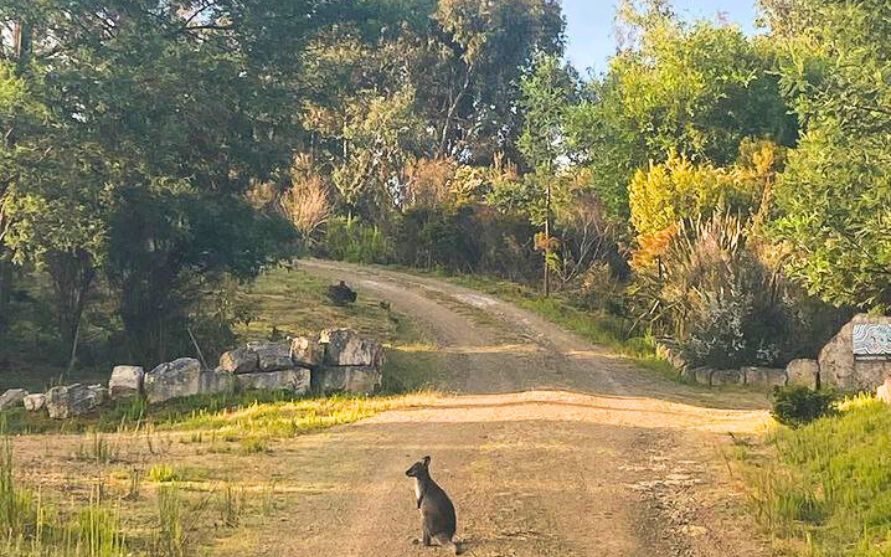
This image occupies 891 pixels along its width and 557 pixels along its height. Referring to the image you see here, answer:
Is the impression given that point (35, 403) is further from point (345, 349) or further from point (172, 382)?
point (345, 349)

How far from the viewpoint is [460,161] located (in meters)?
52.3

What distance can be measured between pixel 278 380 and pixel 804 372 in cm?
987

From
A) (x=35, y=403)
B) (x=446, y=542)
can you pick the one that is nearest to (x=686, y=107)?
(x=35, y=403)

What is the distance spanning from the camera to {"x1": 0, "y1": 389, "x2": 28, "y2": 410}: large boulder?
14.9 metres

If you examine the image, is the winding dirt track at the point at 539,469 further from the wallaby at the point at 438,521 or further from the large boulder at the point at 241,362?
the large boulder at the point at 241,362

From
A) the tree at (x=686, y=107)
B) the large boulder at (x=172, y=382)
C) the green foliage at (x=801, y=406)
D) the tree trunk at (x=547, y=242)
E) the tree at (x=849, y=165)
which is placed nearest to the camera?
the tree at (x=849, y=165)

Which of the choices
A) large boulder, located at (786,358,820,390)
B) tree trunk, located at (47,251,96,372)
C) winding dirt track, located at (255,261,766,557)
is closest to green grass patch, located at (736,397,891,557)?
winding dirt track, located at (255,261,766,557)

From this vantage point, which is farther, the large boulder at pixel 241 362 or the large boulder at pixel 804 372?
the large boulder at pixel 804 372

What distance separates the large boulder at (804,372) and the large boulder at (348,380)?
26.1 ft

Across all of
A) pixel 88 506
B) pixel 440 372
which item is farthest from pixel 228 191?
pixel 88 506

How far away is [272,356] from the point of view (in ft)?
54.8

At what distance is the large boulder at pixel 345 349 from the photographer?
17156 mm

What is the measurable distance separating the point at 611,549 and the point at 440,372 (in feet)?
38.1

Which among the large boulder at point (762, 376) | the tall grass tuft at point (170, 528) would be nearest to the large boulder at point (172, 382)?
the tall grass tuft at point (170, 528)
